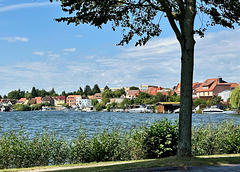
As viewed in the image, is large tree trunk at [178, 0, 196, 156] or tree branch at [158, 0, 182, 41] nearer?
large tree trunk at [178, 0, 196, 156]

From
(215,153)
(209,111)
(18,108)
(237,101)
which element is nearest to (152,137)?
(215,153)

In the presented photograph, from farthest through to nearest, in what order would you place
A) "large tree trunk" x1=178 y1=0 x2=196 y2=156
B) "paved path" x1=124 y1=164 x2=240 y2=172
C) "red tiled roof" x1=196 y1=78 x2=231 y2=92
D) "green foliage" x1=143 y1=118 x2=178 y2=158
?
"red tiled roof" x1=196 y1=78 x2=231 y2=92 < "green foliage" x1=143 y1=118 x2=178 y2=158 < "large tree trunk" x1=178 y1=0 x2=196 y2=156 < "paved path" x1=124 y1=164 x2=240 y2=172

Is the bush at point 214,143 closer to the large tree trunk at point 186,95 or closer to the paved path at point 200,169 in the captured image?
the large tree trunk at point 186,95

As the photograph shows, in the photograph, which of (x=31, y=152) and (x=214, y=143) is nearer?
(x=31, y=152)

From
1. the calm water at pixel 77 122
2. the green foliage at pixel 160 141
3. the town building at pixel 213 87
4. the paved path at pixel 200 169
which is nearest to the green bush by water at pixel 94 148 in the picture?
the green foliage at pixel 160 141

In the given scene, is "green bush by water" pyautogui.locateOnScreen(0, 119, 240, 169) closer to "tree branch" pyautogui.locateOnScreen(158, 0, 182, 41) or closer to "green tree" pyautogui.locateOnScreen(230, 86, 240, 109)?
"tree branch" pyautogui.locateOnScreen(158, 0, 182, 41)

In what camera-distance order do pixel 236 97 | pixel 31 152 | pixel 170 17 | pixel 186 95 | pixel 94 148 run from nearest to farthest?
pixel 186 95, pixel 170 17, pixel 31 152, pixel 94 148, pixel 236 97

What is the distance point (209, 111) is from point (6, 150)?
8090 centimetres

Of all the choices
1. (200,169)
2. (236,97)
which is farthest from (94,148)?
(236,97)

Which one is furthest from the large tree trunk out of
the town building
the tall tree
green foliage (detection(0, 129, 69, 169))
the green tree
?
the town building

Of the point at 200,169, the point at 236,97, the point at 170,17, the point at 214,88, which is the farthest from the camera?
the point at 214,88

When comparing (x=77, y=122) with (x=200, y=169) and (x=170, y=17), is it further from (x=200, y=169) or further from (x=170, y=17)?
(x=200, y=169)

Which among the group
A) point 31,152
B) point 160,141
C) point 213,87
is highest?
point 213,87

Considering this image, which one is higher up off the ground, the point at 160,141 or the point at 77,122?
the point at 160,141
